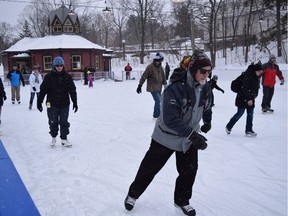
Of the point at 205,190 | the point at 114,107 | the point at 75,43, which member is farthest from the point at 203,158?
the point at 75,43

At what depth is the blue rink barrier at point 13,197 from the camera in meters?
3.11

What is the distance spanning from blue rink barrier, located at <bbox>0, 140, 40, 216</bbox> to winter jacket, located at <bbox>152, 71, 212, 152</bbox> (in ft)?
4.88

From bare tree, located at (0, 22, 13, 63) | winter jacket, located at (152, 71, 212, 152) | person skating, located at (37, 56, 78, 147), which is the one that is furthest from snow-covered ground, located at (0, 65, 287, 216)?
→ bare tree, located at (0, 22, 13, 63)

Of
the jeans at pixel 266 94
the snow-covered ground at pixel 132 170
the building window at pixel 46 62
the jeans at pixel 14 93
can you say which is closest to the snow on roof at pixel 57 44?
the building window at pixel 46 62

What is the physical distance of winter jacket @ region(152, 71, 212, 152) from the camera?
276cm

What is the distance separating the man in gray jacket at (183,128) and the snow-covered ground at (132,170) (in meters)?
0.34

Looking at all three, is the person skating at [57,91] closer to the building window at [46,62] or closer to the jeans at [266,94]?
the jeans at [266,94]

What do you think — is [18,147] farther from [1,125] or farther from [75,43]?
[75,43]

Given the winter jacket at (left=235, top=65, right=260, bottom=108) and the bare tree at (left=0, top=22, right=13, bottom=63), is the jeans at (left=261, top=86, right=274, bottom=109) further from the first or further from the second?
the bare tree at (left=0, top=22, right=13, bottom=63)

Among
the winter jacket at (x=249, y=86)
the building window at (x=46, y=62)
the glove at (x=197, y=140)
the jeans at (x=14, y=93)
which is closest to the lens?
the glove at (x=197, y=140)

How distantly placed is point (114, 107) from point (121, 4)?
3993cm

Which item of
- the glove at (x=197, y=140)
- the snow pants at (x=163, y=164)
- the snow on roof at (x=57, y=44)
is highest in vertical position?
the snow on roof at (x=57, y=44)

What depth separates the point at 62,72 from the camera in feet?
17.9

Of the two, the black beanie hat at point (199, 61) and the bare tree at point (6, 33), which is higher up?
the bare tree at point (6, 33)
